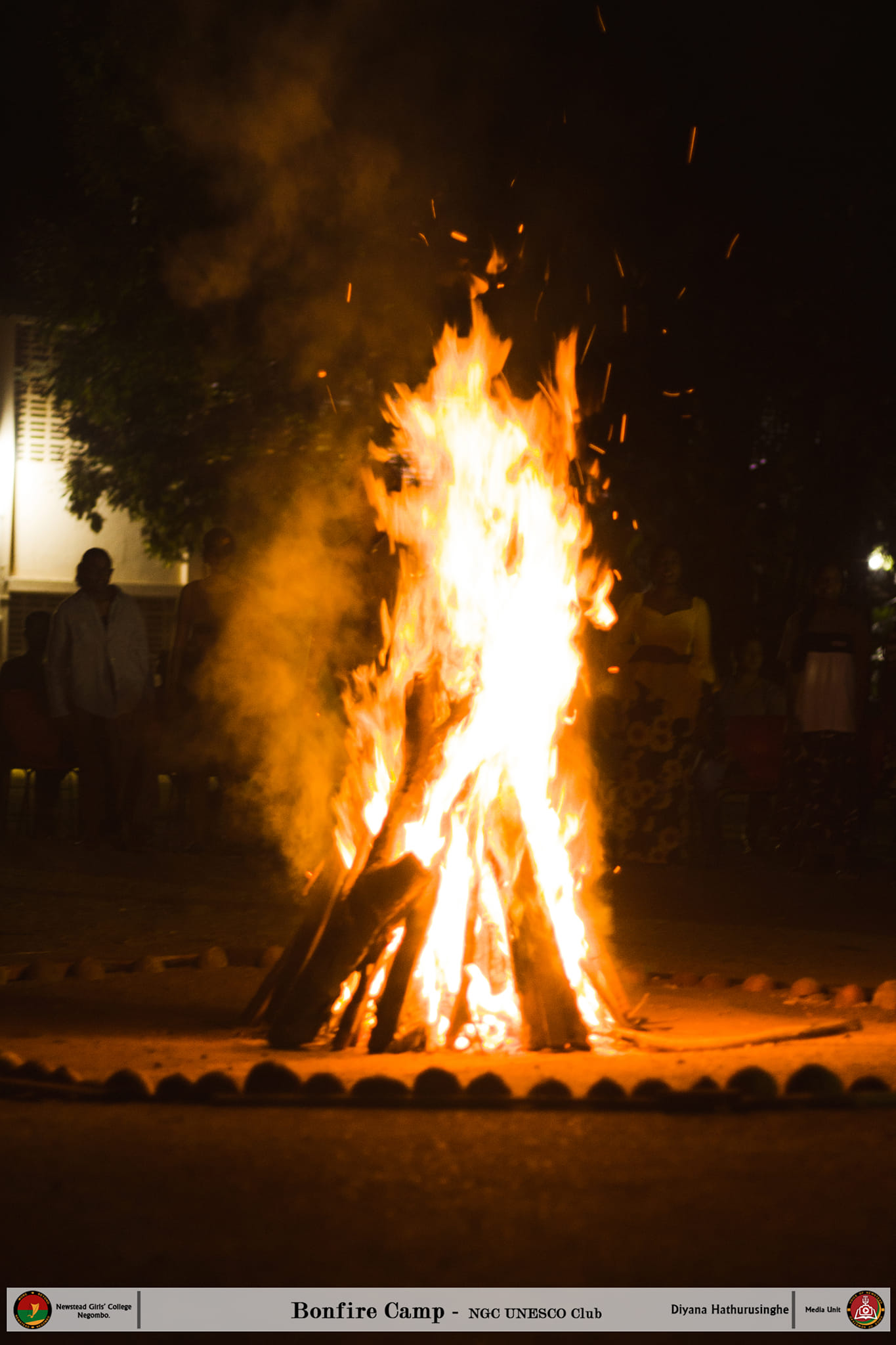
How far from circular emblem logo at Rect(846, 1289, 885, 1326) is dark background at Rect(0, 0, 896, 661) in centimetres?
1023

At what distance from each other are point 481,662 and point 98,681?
592 cm

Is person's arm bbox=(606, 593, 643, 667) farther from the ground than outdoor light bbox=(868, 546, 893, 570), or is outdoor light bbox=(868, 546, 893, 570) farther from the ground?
outdoor light bbox=(868, 546, 893, 570)

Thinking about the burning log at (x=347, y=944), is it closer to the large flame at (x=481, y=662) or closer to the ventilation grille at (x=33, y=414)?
the large flame at (x=481, y=662)

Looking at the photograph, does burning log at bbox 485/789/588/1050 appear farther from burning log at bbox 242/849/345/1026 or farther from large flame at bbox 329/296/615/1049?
burning log at bbox 242/849/345/1026

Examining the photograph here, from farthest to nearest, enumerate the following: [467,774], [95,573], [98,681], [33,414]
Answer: [33,414] → [98,681] → [95,573] → [467,774]

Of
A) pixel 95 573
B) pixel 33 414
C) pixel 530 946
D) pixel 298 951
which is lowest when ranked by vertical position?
pixel 298 951

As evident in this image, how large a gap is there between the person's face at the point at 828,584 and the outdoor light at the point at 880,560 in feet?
60.5

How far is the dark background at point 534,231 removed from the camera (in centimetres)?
1291

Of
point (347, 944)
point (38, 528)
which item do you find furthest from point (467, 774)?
point (38, 528)

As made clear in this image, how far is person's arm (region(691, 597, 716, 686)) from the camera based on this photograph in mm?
Answer: 11148

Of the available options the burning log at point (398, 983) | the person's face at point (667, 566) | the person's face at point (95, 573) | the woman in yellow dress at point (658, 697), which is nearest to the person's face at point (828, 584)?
the woman in yellow dress at point (658, 697)

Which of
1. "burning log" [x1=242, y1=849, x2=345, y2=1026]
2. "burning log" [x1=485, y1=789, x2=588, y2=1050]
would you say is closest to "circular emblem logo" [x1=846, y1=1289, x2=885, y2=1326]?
"burning log" [x1=485, y1=789, x2=588, y2=1050]

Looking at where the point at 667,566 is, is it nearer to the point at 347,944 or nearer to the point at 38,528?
the point at 347,944

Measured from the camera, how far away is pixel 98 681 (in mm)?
12062
